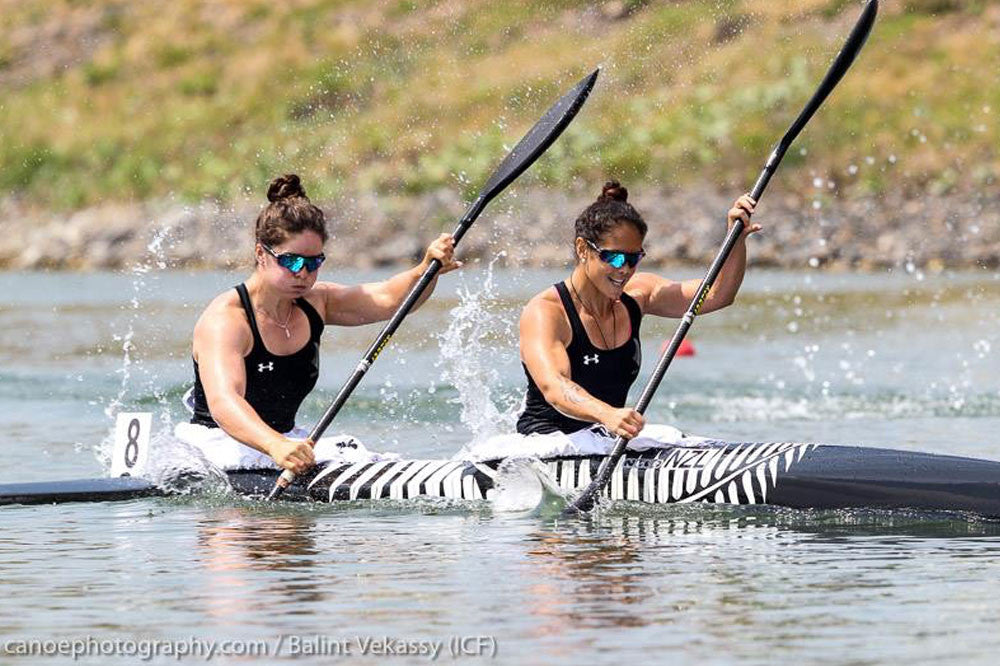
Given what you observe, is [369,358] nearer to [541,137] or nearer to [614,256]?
[614,256]

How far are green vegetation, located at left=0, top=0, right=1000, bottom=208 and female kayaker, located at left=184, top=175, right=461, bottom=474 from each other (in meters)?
37.1

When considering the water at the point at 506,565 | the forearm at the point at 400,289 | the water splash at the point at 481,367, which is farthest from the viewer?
the water splash at the point at 481,367

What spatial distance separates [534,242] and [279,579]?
3774 centimetres

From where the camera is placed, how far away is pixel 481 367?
2327cm

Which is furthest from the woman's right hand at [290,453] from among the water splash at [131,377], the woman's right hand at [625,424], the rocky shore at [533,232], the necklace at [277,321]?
the rocky shore at [533,232]

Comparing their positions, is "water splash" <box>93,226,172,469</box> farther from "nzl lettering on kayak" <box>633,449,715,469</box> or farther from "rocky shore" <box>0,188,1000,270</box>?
"nzl lettering on kayak" <box>633,449,715,469</box>

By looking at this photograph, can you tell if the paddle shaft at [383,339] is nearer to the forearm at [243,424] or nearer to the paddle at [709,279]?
the forearm at [243,424]

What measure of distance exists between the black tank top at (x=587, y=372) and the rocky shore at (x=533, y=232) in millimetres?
29707

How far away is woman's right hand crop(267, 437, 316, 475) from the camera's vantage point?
11.4 meters

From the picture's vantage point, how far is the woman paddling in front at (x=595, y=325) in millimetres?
11586

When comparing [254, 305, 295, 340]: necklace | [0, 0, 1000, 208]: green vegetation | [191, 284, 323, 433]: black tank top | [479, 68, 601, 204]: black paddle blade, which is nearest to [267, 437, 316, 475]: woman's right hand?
[191, 284, 323, 433]: black tank top

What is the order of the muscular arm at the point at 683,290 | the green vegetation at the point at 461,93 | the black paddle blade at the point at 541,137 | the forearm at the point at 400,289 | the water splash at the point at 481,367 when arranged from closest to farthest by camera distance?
the muscular arm at the point at 683,290, the forearm at the point at 400,289, the black paddle blade at the point at 541,137, the water splash at the point at 481,367, the green vegetation at the point at 461,93

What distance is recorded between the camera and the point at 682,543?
10.9m

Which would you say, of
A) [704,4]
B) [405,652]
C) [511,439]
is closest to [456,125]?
[704,4]
